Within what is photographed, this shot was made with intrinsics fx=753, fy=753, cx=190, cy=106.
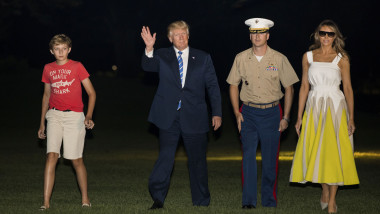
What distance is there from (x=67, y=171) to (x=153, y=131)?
11.8 meters

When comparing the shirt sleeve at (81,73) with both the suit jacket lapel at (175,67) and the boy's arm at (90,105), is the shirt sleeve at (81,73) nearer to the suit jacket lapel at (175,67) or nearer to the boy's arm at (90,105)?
the boy's arm at (90,105)

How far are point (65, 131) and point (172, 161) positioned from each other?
1.30 meters

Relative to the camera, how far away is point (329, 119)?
870cm

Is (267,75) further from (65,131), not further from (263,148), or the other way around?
(65,131)

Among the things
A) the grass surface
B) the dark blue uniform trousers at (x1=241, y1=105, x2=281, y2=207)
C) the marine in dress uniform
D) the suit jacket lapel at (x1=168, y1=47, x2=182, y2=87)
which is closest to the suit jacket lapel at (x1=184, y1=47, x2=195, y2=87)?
the suit jacket lapel at (x1=168, y1=47, x2=182, y2=87)

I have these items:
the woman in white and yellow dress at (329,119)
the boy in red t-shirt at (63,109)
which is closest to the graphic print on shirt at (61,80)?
the boy in red t-shirt at (63,109)

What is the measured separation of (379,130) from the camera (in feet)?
89.6

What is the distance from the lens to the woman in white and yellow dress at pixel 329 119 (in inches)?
340

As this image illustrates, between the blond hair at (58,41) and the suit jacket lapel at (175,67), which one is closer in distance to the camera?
the blond hair at (58,41)

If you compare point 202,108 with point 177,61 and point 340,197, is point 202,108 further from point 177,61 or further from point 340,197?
point 340,197

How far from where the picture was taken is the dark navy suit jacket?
343 inches

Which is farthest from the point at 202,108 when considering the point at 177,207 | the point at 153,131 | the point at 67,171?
the point at 153,131

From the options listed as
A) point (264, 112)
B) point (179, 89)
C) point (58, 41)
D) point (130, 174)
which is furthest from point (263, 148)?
point (130, 174)

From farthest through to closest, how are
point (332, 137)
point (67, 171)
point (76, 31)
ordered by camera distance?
point (76, 31) → point (67, 171) → point (332, 137)
